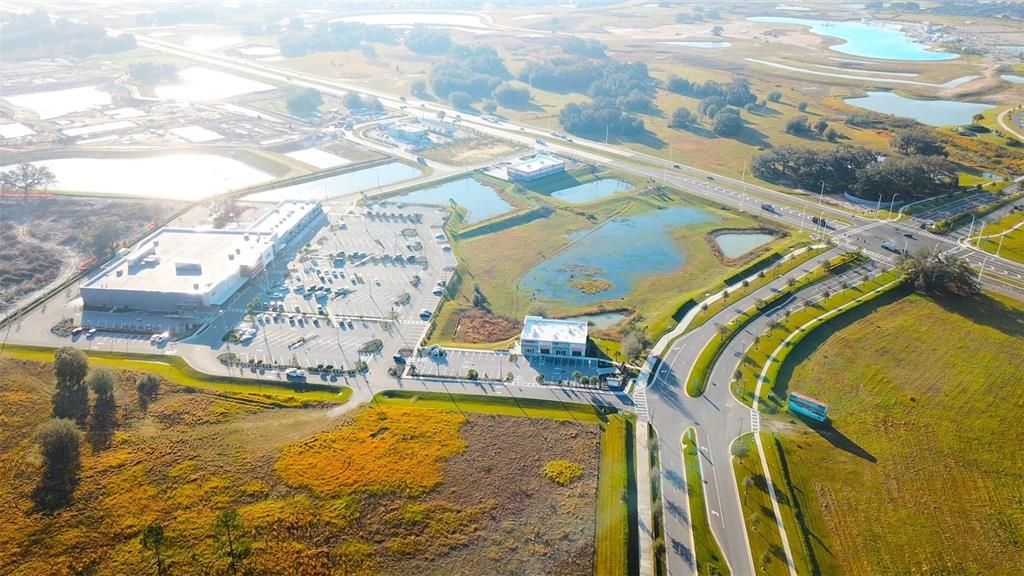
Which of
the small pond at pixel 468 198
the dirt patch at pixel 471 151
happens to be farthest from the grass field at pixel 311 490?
the dirt patch at pixel 471 151

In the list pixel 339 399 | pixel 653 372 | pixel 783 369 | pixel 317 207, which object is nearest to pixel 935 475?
pixel 783 369

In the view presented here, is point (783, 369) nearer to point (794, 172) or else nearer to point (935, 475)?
point (935, 475)

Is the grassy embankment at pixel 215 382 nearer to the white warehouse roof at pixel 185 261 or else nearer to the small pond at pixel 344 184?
the white warehouse roof at pixel 185 261

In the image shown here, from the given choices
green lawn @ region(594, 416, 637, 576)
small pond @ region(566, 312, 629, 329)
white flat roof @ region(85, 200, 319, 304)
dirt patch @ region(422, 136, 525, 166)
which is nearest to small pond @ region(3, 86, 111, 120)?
dirt patch @ region(422, 136, 525, 166)

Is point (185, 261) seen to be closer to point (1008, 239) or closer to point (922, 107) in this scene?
point (1008, 239)

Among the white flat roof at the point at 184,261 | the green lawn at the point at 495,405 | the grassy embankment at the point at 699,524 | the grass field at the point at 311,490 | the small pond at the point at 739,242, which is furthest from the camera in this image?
the small pond at the point at 739,242
